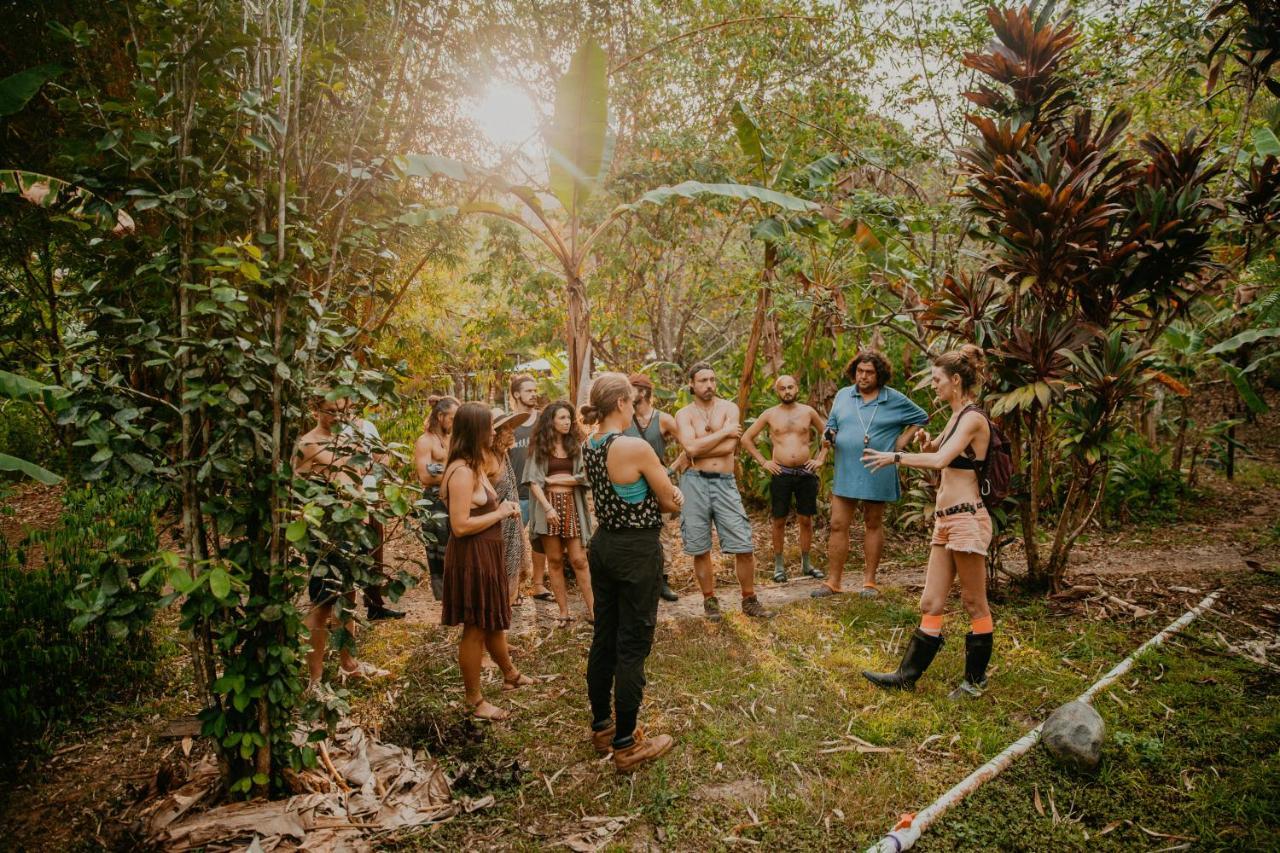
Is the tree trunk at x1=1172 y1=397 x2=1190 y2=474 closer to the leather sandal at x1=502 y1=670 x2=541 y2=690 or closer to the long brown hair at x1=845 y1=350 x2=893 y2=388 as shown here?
the long brown hair at x1=845 y1=350 x2=893 y2=388

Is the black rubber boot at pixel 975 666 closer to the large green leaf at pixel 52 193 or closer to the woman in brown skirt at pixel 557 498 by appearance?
the woman in brown skirt at pixel 557 498

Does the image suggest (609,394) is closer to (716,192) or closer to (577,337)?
Answer: (577,337)

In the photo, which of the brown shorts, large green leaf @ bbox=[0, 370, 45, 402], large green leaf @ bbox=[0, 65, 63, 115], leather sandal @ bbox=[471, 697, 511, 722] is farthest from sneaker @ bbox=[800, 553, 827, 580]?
large green leaf @ bbox=[0, 65, 63, 115]

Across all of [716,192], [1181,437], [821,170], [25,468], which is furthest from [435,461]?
[1181,437]

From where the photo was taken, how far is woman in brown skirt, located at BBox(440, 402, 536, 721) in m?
3.84

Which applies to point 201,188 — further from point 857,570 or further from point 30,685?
point 857,570

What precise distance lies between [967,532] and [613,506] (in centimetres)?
218

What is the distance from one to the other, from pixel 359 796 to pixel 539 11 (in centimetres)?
896

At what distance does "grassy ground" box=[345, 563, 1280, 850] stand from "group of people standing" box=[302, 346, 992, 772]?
252 millimetres

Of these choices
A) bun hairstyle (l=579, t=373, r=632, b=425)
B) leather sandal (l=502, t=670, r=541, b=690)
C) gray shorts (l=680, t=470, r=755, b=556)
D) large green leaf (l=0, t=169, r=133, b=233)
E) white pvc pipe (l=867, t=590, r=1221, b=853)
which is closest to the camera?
large green leaf (l=0, t=169, r=133, b=233)

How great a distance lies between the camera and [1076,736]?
329cm

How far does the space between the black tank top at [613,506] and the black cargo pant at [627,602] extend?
0.04m

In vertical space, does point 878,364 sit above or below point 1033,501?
above

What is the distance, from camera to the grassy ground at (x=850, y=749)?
301 centimetres
